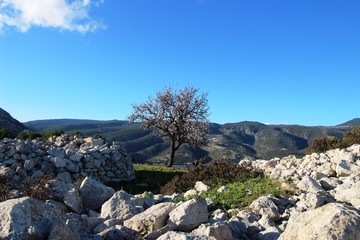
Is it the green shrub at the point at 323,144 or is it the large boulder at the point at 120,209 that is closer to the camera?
the large boulder at the point at 120,209

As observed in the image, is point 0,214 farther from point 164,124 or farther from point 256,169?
point 164,124

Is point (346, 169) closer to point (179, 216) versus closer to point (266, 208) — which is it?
point (266, 208)

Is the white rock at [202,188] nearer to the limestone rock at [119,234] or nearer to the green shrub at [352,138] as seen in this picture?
the limestone rock at [119,234]

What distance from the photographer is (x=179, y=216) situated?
7.09m

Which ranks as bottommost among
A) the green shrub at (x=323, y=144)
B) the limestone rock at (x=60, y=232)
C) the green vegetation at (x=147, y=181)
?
the green vegetation at (x=147, y=181)

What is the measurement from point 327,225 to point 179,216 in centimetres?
300

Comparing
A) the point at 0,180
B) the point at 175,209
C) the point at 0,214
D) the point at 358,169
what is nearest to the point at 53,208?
the point at 0,214

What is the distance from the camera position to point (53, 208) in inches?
222

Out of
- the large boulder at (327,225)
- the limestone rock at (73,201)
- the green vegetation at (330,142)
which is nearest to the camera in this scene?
the large boulder at (327,225)

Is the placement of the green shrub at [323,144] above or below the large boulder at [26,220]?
above

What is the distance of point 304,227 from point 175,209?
→ 294cm

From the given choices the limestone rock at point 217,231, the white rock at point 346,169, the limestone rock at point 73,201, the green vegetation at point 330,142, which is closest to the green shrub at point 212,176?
the white rock at point 346,169

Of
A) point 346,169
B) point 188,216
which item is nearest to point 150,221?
point 188,216

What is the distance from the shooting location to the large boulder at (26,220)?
4816 millimetres
